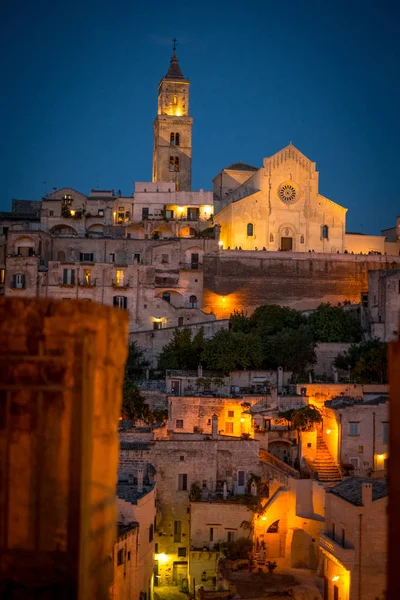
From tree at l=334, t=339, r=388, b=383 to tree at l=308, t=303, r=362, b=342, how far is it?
2.41m

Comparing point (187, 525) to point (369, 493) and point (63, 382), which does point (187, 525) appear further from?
point (63, 382)

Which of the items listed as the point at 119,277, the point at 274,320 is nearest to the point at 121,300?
the point at 119,277

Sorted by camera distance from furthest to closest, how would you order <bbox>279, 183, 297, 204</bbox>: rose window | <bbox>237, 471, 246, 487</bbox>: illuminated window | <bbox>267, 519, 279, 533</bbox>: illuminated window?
1. <bbox>279, 183, 297, 204</bbox>: rose window
2. <bbox>237, 471, 246, 487</bbox>: illuminated window
3. <bbox>267, 519, 279, 533</bbox>: illuminated window

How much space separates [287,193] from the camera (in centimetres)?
5412

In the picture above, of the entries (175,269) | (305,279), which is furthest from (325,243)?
(175,269)

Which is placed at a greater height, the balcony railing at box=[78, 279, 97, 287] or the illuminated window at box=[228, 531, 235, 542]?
the balcony railing at box=[78, 279, 97, 287]

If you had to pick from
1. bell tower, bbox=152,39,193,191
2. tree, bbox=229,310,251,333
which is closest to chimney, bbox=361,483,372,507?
tree, bbox=229,310,251,333

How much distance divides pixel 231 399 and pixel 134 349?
10254mm

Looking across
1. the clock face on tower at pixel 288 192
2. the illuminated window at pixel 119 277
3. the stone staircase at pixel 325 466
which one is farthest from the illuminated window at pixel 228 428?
the clock face on tower at pixel 288 192

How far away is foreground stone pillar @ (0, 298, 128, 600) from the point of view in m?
3.46

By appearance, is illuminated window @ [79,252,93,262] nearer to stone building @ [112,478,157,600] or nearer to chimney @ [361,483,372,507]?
stone building @ [112,478,157,600]

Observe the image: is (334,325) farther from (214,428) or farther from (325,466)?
(214,428)

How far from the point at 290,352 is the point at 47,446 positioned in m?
33.7

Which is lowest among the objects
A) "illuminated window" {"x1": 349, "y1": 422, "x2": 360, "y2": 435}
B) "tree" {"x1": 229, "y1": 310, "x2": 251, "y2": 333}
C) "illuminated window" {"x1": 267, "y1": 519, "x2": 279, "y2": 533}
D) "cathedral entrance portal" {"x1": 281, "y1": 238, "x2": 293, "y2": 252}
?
"illuminated window" {"x1": 267, "y1": 519, "x2": 279, "y2": 533}
